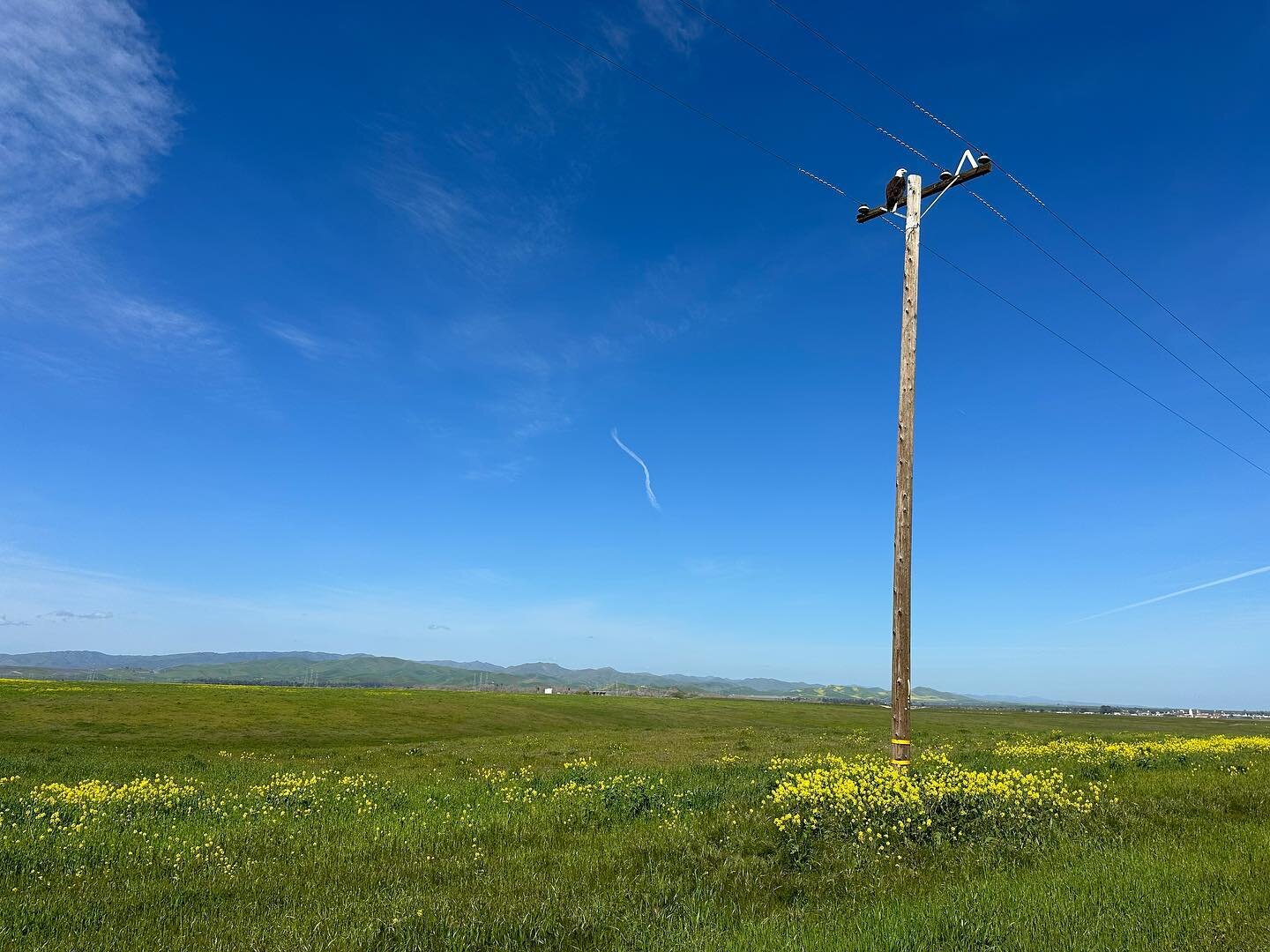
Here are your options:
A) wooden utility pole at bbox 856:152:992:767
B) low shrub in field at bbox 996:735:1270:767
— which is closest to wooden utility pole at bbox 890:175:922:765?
wooden utility pole at bbox 856:152:992:767

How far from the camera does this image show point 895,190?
56.6 feet

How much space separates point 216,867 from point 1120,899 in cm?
1146

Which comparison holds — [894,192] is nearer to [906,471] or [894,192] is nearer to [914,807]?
[906,471]

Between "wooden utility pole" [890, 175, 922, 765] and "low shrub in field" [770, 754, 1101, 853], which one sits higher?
"wooden utility pole" [890, 175, 922, 765]

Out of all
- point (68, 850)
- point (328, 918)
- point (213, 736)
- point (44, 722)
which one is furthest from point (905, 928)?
point (44, 722)

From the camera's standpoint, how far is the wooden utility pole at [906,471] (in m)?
14.5

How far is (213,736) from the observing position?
46.7 m

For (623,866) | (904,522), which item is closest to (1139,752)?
(904,522)

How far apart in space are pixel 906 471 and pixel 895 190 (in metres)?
7.27

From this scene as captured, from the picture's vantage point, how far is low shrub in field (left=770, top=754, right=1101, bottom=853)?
10.4 meters

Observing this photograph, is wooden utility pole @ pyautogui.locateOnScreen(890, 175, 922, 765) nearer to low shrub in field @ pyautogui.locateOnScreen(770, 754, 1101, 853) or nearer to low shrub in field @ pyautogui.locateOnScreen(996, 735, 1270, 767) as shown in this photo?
low shrub in field @ pyautogui.locateOnScreen(770, 754, 1101, 853)

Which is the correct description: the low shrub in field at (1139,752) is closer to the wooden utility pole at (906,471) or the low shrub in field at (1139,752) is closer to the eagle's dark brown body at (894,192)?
the wooden utility pole at (906,471)

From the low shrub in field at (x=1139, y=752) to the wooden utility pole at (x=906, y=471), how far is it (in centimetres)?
991

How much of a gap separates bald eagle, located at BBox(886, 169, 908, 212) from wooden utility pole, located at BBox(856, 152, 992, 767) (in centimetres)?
18
